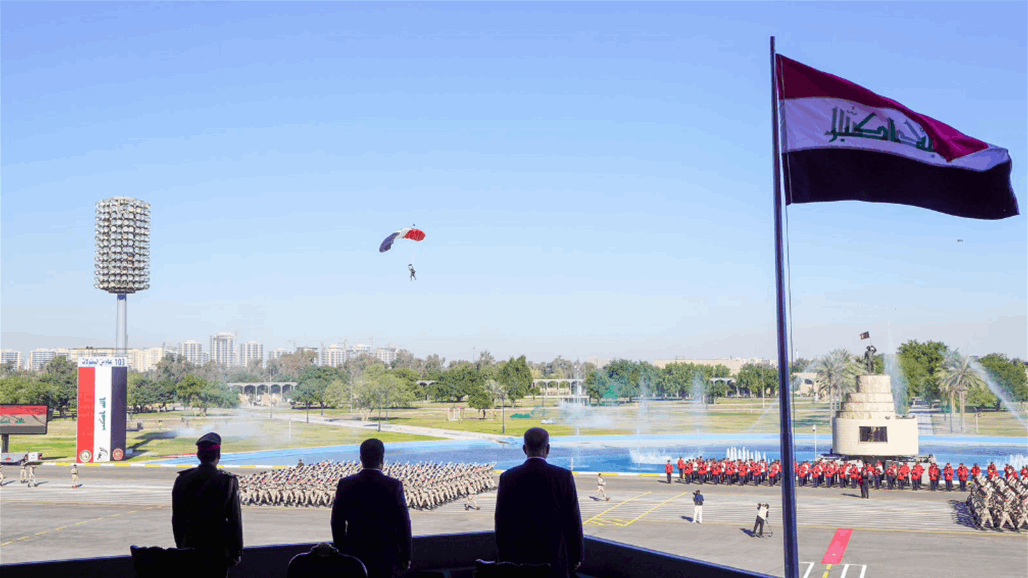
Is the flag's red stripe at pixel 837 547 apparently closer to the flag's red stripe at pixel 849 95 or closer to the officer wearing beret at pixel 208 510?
the flag's red stripe at pixel 849 95

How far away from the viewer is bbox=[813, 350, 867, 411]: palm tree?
300ft

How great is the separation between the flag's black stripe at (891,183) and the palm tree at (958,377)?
87.5m

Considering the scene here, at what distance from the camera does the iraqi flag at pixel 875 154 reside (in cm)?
853

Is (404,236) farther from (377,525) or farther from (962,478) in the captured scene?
(377,525)

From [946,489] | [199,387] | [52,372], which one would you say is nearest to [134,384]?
[199,387]

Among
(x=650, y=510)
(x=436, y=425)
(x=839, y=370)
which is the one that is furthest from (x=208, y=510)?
(x=839, y=370)

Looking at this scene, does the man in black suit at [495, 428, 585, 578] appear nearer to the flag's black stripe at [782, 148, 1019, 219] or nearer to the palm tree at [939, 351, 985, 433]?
the flag's black stripe at [782, 148, 1019, 219]

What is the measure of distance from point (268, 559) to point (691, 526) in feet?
83.1

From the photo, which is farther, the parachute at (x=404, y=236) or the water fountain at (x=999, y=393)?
the water fountain at (x=999, y=393)

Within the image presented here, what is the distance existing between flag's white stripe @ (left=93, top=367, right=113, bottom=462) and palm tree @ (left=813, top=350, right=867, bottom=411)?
66.9 m

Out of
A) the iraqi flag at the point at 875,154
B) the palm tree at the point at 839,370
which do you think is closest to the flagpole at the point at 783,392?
the iraqi flag at the point at 875,154

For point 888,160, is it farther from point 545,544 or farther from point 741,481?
point 741,481

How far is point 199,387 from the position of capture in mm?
102688

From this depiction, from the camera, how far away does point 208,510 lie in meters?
5.39
